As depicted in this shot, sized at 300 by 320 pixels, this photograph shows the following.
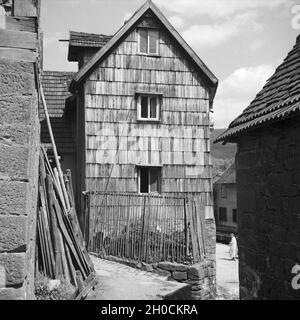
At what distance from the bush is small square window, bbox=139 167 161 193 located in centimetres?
741

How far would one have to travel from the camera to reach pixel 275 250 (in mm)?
5891

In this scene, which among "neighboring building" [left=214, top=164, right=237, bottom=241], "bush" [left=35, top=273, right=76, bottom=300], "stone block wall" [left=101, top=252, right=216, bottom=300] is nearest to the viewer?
"bush" [left=35, top=273, right=76, bottom=300]

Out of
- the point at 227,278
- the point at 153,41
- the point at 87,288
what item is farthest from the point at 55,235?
the point at 227,278

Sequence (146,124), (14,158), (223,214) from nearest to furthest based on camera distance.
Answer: (14,158), (146,124), (223,214)

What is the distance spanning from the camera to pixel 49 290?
6.52 metres

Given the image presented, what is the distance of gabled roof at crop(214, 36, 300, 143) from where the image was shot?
5.36 metres

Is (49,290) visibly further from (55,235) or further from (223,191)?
(223,191)

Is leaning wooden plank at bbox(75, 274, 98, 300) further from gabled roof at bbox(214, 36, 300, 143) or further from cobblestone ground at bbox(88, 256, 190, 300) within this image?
gabled roof at bbox(214, 36, 300, 143)

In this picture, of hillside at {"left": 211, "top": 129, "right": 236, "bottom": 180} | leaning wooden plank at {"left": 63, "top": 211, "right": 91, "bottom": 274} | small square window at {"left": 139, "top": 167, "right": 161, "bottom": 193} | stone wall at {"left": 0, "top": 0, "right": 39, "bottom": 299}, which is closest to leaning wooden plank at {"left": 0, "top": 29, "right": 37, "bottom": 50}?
stone wall at {"left": 0, "top": 0, "right": 39, "bottom": 299}

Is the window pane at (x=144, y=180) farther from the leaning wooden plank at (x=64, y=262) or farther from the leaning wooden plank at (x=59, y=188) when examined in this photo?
the leaning wooden plank at (x=64, y=262)

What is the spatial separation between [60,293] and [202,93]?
9853 millimetres

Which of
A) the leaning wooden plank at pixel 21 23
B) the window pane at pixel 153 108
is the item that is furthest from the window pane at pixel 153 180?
the leaning wooden plank at pixel 21 23

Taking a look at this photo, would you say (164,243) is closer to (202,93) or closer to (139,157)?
(139,157)

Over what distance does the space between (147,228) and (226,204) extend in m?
21.3
